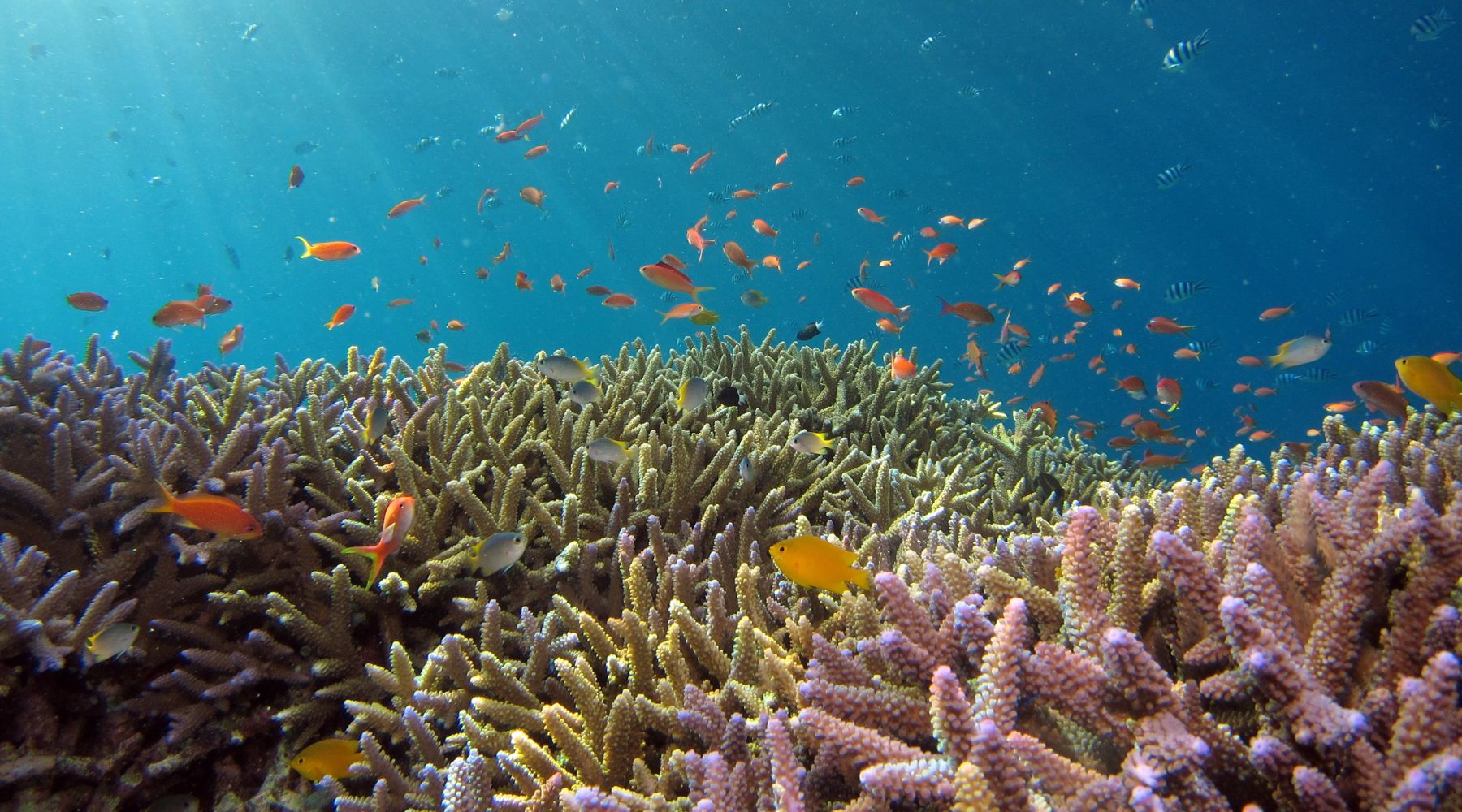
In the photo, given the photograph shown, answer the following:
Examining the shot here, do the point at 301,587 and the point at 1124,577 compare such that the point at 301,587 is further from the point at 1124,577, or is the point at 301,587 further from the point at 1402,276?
the point at 1402,276

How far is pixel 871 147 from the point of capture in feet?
164

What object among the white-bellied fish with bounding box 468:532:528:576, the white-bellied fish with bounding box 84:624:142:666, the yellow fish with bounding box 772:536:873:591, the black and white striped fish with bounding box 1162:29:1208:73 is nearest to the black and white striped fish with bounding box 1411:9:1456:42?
the black and white striped fish with bounding box 1162:29:1208:73

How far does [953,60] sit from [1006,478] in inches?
1628

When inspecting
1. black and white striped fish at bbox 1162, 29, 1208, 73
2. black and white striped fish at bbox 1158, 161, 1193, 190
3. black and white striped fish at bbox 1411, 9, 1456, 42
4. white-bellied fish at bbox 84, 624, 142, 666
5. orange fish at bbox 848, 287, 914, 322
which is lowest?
white-bellied fish at bbox 84, 624, 142, 666

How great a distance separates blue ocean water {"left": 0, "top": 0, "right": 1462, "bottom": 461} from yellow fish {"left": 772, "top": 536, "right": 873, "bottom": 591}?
18.7 metres

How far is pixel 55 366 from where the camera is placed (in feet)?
13.7

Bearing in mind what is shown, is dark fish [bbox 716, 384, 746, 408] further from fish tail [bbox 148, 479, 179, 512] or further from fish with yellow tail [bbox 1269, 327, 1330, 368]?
fish with yellow tail [bbox 1269, 327, 1330, 368]

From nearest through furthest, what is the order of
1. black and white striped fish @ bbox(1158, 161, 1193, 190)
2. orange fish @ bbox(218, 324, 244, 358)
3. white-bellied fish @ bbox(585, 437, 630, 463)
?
white-bellied fish @ bbox(585, 437, 630, 463)
orange fish @ bbox(218, 324, 244, 358)
black and white striped fish @ bbox(1158, 161, 1193, 190)

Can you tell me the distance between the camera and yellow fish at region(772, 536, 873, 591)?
2324mm

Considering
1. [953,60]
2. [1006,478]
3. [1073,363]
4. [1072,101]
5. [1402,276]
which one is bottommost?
[1006,478]

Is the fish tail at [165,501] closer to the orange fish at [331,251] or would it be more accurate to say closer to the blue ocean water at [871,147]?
the orange fish at [331,251]

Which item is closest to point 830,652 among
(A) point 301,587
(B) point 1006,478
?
(A) point 301,587

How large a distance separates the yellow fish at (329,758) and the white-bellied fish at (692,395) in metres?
2.58

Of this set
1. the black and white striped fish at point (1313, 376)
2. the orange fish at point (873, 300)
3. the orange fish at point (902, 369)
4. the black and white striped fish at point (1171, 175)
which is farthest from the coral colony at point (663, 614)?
the black and white striped fish at point (1171, 175)
